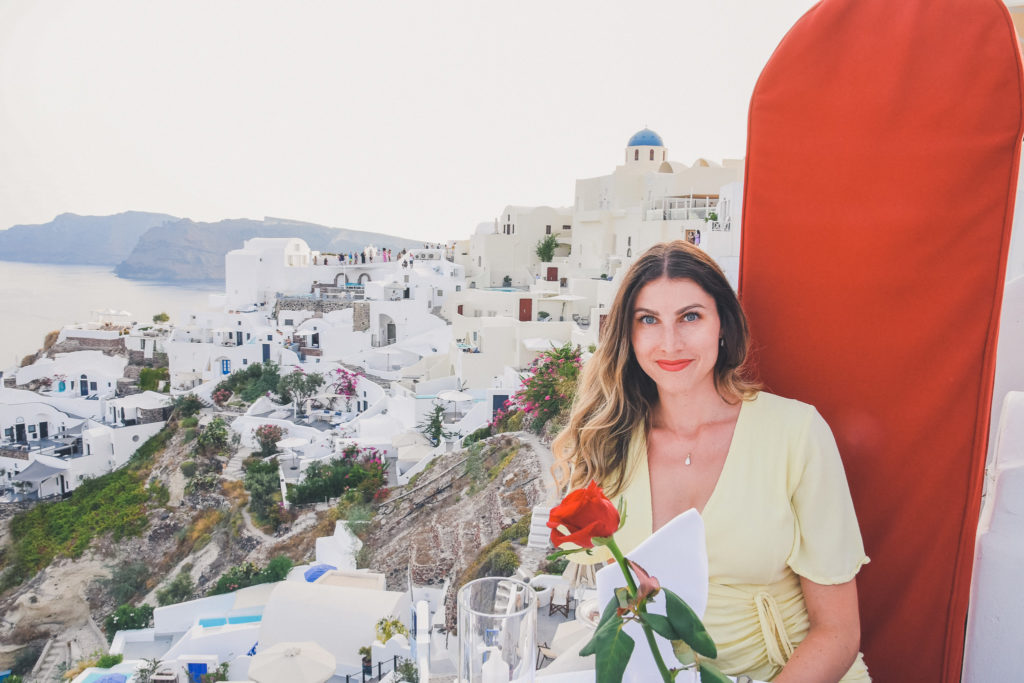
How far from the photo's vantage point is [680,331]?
44.8 inches

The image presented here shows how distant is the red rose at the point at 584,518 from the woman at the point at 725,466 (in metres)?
0.41

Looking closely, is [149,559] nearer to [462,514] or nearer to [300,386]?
[300,386]

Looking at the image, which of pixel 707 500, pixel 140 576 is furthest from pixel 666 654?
pixel 140 576

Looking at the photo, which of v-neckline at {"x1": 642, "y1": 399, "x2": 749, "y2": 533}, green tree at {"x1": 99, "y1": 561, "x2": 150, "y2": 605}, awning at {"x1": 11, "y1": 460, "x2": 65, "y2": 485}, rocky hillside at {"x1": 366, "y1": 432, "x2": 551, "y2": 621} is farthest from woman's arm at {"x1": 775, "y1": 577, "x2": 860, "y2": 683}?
awning at {"x1": 11, "y1": 460, "x2": 65, "y2": 485}

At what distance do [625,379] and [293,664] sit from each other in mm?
5490

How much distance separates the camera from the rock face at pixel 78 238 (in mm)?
41312

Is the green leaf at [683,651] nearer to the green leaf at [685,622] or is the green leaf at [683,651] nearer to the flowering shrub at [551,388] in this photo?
the green leaf at [685,622]

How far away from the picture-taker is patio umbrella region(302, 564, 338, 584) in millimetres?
8219

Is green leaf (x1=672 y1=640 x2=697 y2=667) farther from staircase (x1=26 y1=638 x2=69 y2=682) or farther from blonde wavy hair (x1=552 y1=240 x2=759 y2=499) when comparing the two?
staircase (x1=26 y1=638 x2=69 y2=682)

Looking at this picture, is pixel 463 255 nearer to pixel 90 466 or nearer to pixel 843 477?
pixel 90 466

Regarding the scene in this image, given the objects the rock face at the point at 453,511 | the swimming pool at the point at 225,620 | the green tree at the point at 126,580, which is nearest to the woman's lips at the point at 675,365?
the rock face at the point at 453,511

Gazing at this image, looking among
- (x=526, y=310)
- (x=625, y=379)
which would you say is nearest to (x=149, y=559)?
(x=526, y=310)

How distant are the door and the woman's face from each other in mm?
13561

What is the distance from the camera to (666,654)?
87 centimetres
